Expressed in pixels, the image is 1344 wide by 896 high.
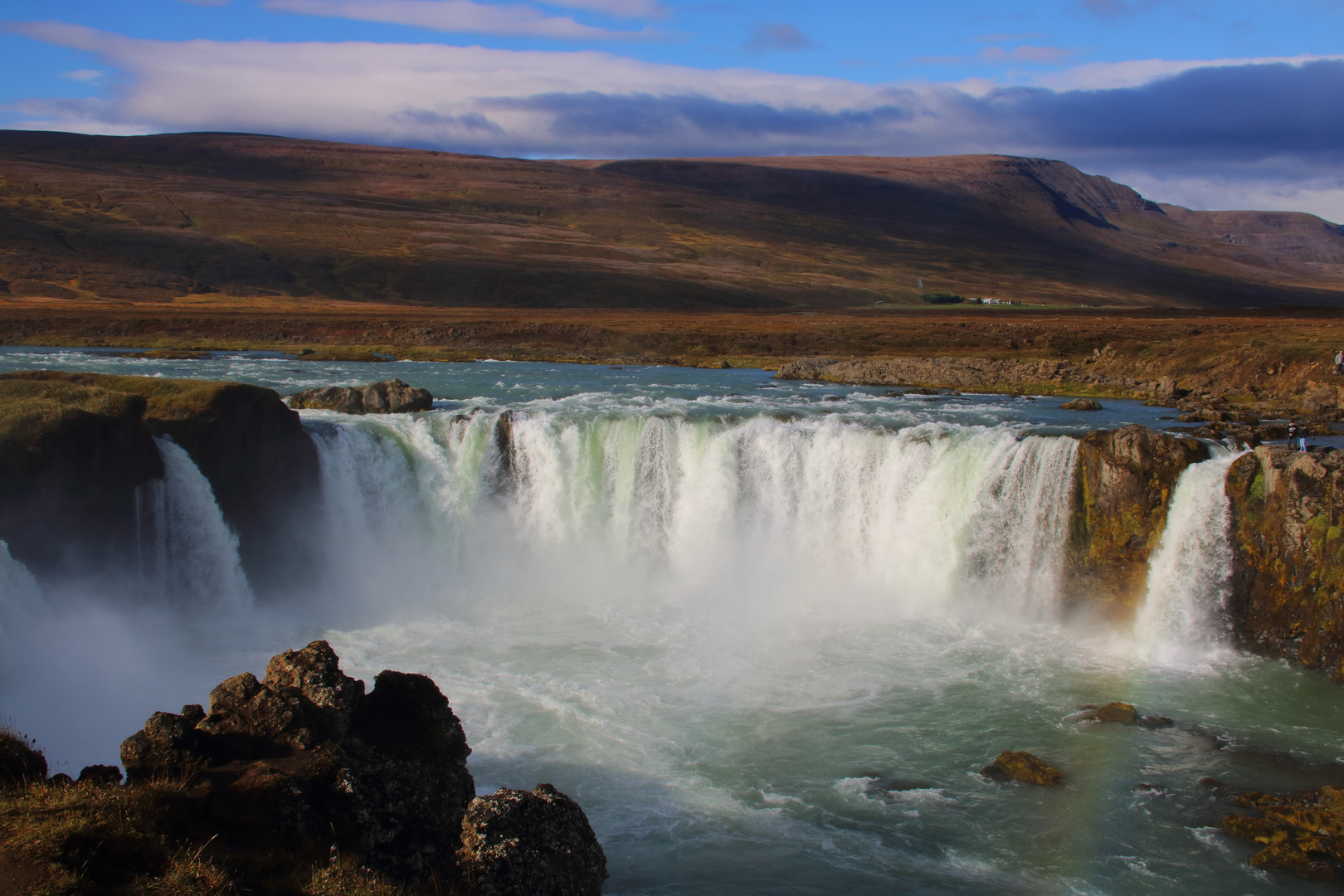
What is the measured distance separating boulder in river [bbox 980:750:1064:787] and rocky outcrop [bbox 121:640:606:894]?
6.69 m

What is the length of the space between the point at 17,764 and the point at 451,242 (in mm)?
125825

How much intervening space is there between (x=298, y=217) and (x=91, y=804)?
137695mm

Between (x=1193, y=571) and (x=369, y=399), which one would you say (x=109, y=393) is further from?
(x=1193, y=571)

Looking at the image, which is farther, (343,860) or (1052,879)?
(1052,879)

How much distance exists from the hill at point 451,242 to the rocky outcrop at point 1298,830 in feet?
301

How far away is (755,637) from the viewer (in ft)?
71.6

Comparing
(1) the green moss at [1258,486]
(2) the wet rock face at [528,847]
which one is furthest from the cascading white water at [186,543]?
(1) the green moss at [1258,486]

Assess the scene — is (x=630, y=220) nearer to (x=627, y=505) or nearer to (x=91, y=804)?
(x=627, y=505)

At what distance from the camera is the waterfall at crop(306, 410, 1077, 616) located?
24.1m

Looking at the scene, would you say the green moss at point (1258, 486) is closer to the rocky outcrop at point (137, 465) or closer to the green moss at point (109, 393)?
the rocky outcrop at point (137, 465)

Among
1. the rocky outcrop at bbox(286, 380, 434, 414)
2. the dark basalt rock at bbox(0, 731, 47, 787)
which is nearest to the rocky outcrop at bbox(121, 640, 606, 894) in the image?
the dark basalt rock at bbox(0, 731, 47, 787)

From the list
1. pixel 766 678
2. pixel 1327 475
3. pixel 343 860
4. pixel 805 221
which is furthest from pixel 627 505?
pixel 805 221

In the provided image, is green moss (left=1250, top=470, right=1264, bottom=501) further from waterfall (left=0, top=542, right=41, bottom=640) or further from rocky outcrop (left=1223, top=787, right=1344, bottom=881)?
waterfall (left=0, top=542, right=41, bottom=640)

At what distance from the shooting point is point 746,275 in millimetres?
130250
